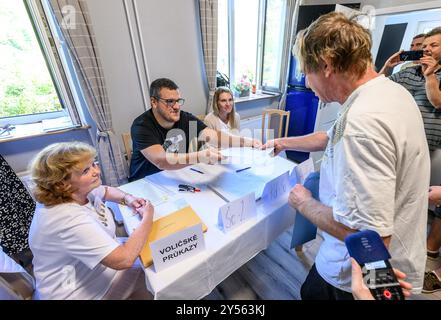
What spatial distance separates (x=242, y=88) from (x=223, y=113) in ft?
3.06

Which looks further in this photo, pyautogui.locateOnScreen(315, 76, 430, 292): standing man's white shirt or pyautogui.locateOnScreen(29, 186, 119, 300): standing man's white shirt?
pyautogui.locateOnScreen(29, 186, 119, 300): standing man's white shirt

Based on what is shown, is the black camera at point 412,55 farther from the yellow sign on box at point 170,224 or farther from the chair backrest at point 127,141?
the chair backrest at point 127,141

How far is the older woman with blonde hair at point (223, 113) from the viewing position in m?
2.10

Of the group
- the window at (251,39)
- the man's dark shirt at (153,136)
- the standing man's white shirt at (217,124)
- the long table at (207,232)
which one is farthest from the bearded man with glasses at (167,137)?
the window at (251,39)

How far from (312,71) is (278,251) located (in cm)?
147

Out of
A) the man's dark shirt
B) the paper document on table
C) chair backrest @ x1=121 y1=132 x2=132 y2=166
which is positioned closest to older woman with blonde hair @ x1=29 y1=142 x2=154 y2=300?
the paper document on table

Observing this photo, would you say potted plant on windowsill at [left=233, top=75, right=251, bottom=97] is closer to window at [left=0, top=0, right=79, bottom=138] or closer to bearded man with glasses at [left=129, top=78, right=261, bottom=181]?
bearded man with glasses at [left=129, top=78, right=261, bottom=181]

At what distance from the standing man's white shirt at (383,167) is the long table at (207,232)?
444 mm

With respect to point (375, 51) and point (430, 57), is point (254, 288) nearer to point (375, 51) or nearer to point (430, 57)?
point (430, 57)

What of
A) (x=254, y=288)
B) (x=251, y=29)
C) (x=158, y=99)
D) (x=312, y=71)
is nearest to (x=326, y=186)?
(x=312, y=71)

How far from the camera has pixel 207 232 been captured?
863 millimetres

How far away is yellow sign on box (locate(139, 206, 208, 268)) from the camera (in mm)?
771

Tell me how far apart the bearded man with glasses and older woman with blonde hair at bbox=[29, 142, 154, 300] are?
0.45m

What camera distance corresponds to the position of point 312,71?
65cm
